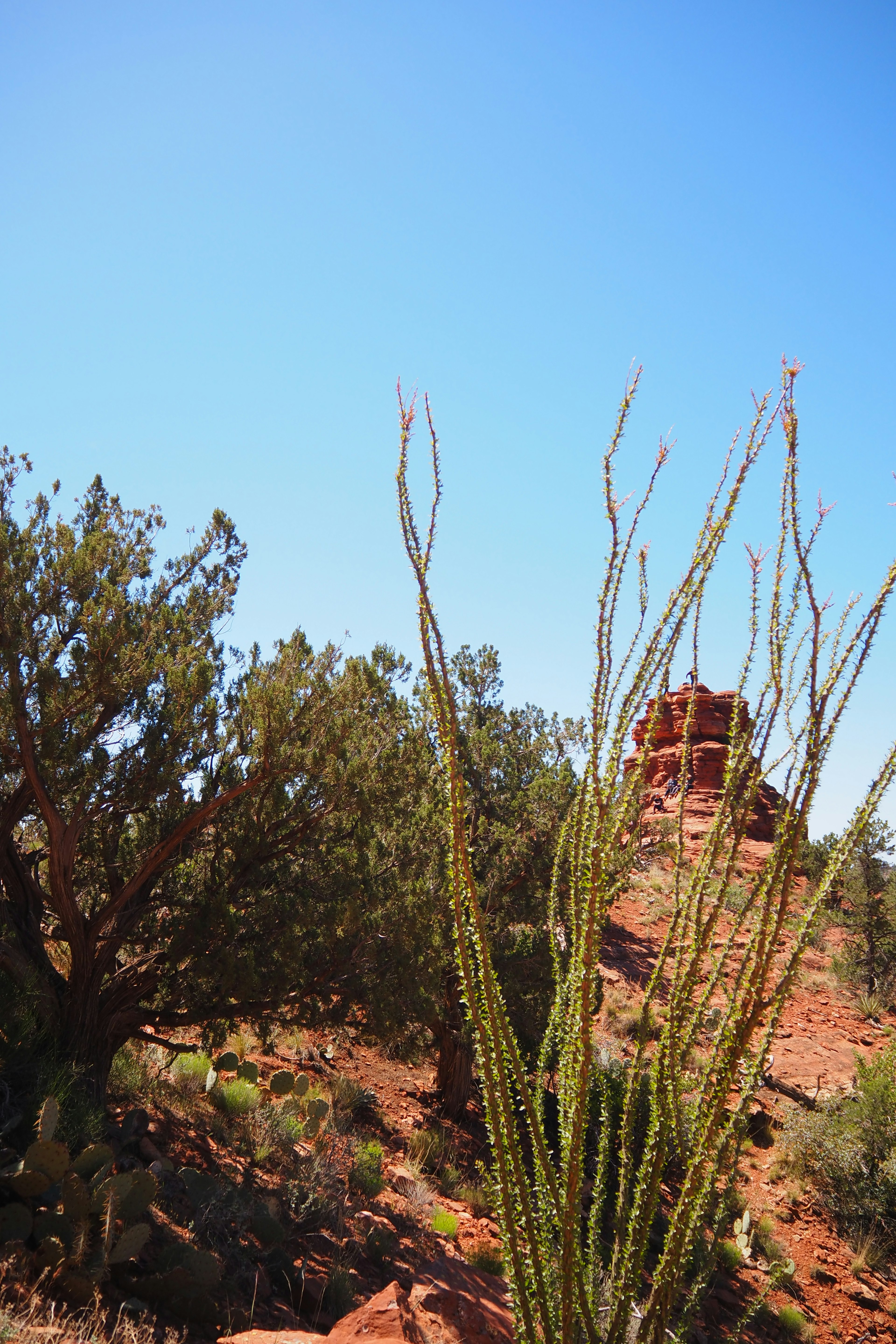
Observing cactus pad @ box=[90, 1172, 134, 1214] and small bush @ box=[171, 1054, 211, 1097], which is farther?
small bush @ box=[171, 1054, 211, 1097]

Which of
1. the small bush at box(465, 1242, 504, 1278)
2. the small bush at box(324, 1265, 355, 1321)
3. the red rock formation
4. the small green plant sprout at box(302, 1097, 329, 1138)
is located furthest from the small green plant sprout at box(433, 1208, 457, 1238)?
the red rock formation

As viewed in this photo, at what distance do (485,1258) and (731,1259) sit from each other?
308cm

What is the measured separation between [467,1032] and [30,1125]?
4.76m

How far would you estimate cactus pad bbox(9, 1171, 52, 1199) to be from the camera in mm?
4230

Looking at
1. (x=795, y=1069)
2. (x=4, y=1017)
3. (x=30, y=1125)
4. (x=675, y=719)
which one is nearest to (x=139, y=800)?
(x=4, y=1017)

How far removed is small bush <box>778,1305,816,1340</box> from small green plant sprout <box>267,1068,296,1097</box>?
521cm

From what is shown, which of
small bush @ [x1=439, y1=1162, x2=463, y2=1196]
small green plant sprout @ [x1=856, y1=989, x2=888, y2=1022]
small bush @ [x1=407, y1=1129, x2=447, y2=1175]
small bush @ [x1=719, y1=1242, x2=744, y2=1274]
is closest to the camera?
small bush @ [x1=719, y1=1242, x2=744, y2=1274]

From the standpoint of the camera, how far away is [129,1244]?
4238mm

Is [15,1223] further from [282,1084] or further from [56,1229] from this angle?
[282,1084]

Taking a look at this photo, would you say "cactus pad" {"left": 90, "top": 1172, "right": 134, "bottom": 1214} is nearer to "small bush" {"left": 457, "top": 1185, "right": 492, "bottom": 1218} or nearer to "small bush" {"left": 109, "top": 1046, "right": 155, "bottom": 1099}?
"small bush" {"left": 109, "top": 1046, "right": 155, "bottom": 1099}

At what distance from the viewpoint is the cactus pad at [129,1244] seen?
13.7ft

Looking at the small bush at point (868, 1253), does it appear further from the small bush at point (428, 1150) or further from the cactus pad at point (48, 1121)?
the cactus pad at point (48, 1121)

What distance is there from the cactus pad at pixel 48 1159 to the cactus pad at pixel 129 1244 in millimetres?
498

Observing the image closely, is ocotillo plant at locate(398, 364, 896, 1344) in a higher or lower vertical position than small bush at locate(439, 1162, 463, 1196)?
higher
